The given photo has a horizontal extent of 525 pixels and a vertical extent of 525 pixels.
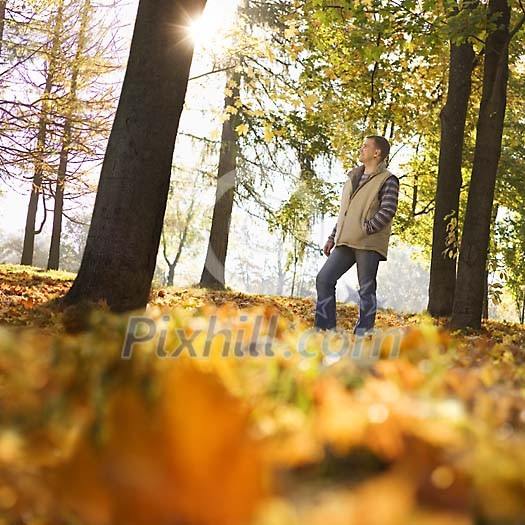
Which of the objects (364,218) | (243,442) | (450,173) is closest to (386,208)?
(364,218)

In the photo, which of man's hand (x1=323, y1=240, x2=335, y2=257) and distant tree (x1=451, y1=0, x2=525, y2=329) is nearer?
man's hand (x1=323, y1=240, x2=335, y2=257)

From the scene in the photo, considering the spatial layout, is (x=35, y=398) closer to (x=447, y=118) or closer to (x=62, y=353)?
(x=62, y=353)

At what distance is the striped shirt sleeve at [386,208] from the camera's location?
6.17 m

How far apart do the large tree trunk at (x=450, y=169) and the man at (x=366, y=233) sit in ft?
16.7

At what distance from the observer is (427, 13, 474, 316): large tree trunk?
1117 centimetres

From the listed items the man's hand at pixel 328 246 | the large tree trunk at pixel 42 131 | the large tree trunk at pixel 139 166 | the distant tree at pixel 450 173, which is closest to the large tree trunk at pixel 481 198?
the distant tree at pixel 450 173

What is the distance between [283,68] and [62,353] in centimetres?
1723

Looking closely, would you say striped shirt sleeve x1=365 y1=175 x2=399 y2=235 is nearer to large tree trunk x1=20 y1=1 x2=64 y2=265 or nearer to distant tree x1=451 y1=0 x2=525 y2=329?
distant tree x1=451 y1=0 x2=525 y2=329

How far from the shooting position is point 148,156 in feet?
18.5

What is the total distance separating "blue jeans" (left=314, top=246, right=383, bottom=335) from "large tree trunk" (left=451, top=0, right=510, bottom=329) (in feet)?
9.53

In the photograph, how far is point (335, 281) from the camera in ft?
21.4

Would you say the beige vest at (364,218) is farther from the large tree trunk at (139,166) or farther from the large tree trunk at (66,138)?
the large tree trunk at (66,138)

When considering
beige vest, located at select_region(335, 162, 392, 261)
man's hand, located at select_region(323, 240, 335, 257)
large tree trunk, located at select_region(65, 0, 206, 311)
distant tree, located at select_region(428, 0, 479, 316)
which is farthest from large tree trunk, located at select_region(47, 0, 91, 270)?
beige vest, located at select_region(335, 162, 392, 261)

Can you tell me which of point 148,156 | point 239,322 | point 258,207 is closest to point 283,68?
point 258,207
